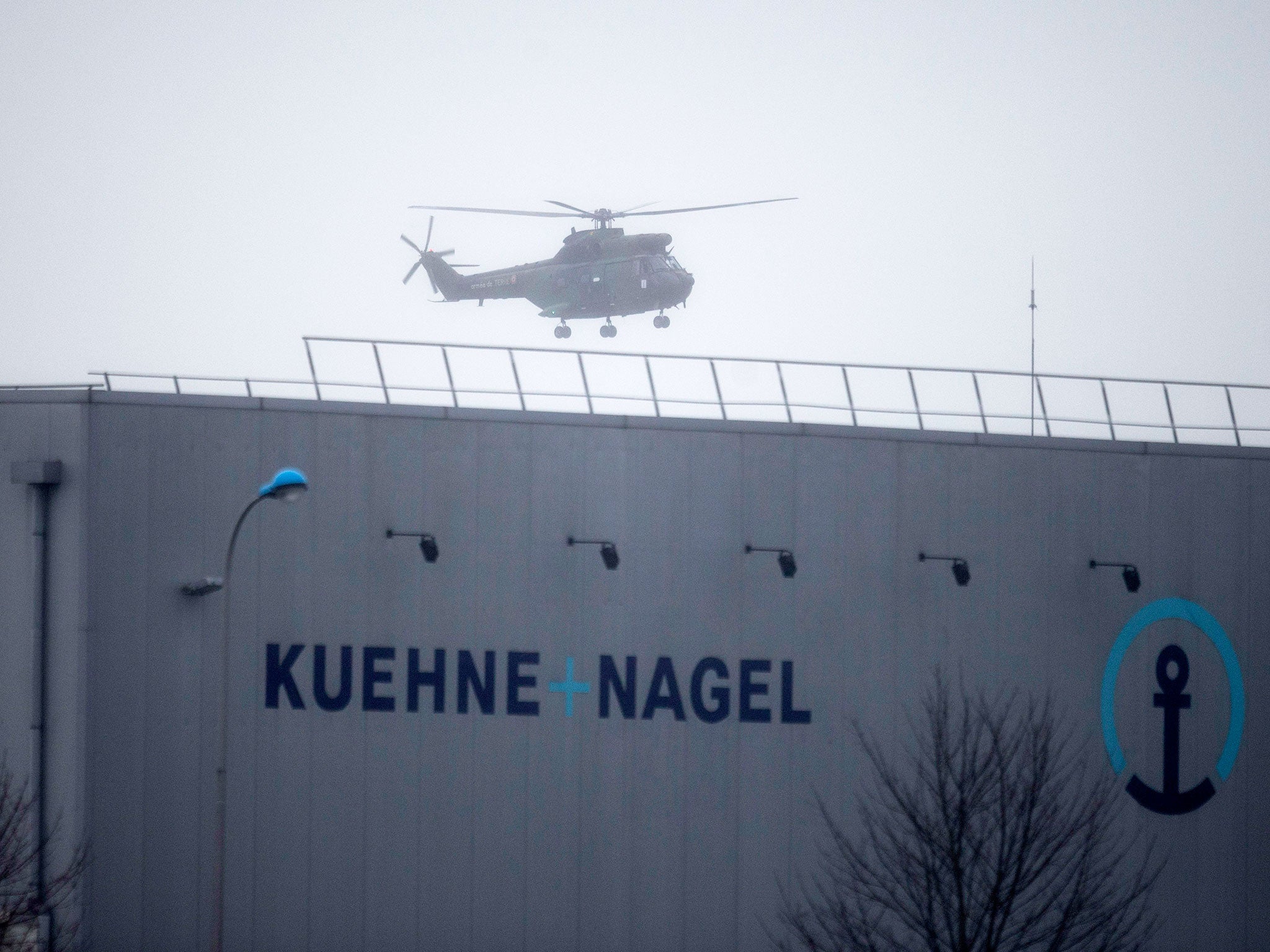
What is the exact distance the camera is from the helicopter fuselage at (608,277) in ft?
120

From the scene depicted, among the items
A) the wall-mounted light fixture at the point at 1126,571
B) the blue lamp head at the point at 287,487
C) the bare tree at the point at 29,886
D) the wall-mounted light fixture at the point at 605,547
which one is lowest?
the bare tree at the point at 29,886

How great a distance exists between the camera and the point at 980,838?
16.3m

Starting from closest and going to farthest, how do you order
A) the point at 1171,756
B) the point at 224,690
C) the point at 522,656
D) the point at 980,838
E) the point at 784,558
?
1. the point at 224,690
2. the point at 980,838
3. the point at 522,656
4. the point at 784,558
5. the point at 1171,756

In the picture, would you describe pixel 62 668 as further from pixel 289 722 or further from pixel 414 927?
pixel 414 927

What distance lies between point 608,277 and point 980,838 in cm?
2353

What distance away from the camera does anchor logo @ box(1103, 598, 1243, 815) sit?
1986 centimetres

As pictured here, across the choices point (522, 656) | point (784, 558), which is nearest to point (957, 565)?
point (784, 558)

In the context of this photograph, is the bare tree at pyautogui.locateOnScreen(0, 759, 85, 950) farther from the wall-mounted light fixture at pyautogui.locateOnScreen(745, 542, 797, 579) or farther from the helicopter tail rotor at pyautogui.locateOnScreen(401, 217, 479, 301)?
the helicopter tail rotor at pyautogui.locateOnScreen(401, 217, 479, 301)

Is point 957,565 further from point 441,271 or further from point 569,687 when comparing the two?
point 441,271

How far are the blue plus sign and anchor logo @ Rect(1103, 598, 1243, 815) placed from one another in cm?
834

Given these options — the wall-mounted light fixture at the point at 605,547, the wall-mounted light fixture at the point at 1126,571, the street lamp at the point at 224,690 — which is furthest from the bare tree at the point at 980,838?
the street lamp at the point at 224,690

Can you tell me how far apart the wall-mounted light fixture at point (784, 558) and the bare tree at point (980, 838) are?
8.90ft

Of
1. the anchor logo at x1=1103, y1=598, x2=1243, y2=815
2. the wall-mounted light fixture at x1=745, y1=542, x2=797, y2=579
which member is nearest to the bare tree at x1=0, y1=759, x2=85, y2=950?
the wall-mounted light fixture at x1=745, y1=542, x2=797, y2=579

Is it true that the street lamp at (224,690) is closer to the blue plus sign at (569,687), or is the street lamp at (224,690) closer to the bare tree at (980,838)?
the blue plus sign at (569,687)
